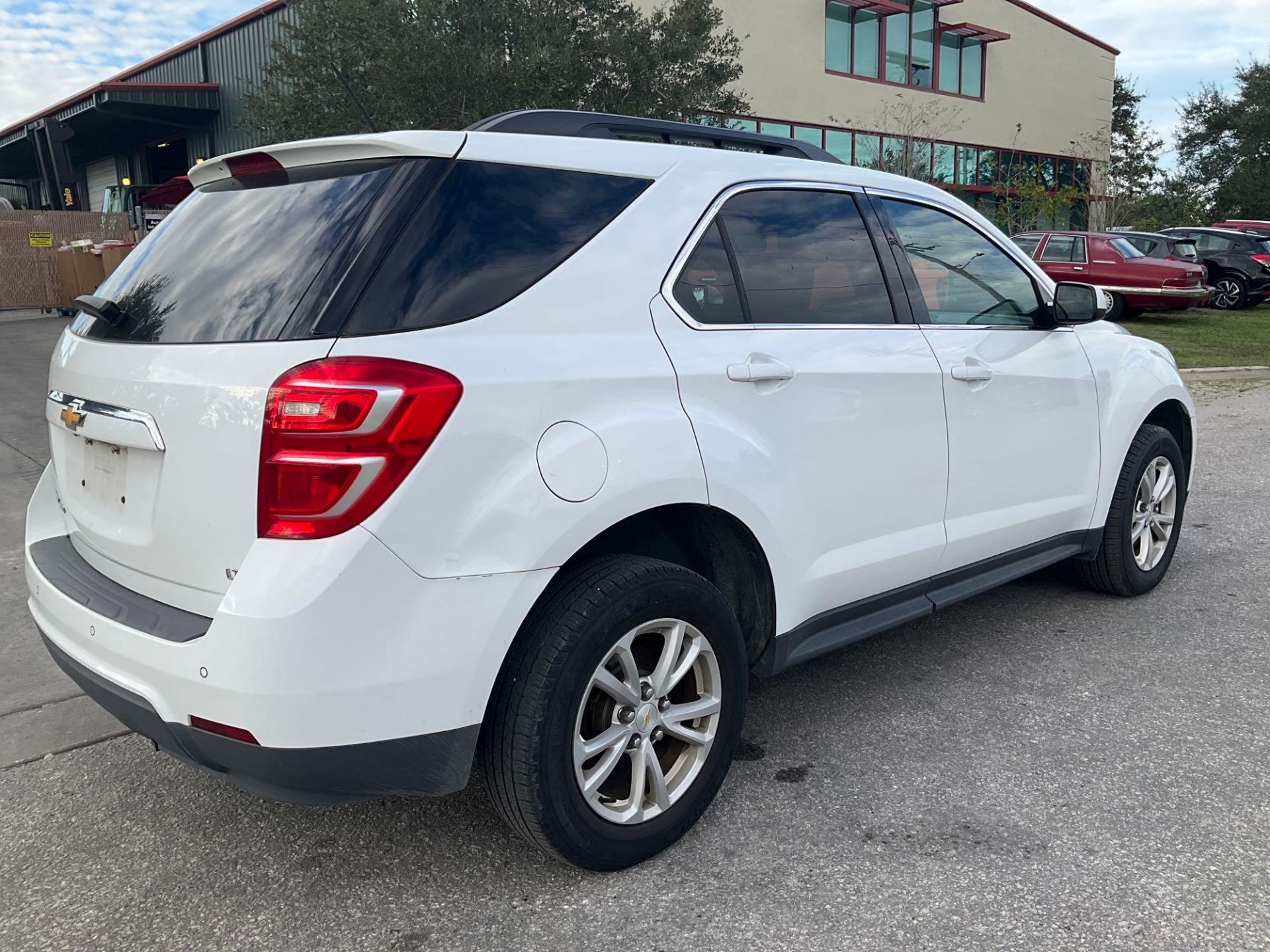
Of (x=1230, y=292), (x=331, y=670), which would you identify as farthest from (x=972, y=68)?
(x=331, y=670)

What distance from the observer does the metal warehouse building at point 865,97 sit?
2483 cm

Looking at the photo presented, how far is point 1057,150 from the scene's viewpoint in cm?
3344

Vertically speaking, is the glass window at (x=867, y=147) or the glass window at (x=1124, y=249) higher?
the glass window at (x=867, y=147)

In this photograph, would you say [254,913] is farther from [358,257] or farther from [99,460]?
[358,257]

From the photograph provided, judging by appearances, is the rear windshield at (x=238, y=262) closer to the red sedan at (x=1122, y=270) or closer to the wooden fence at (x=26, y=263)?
the red sedan at (x=1122, y=270)

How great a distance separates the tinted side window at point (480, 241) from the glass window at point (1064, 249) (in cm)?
1848

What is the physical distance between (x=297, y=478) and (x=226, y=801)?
1.37 metres

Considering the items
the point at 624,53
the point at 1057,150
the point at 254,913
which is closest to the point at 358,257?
the point at 254,913

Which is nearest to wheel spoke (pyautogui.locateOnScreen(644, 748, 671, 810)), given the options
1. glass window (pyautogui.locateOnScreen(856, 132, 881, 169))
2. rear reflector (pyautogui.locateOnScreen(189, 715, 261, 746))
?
rear reflector (pyautogui.locateOnScreen(189, 715, 261, 746))

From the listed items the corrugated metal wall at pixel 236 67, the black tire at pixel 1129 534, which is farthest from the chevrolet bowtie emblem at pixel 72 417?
the corrugated metal wall at pixel 236 67

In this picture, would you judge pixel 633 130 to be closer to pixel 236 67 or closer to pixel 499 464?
pixel 499 464

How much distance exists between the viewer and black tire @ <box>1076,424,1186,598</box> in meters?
4.43

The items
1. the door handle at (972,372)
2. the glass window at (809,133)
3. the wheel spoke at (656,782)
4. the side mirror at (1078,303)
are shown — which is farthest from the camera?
the glass window at (809,133)

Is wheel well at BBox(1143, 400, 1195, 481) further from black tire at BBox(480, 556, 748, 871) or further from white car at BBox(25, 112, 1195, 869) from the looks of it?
black tire at BBox(480, 556, 748, 871)
